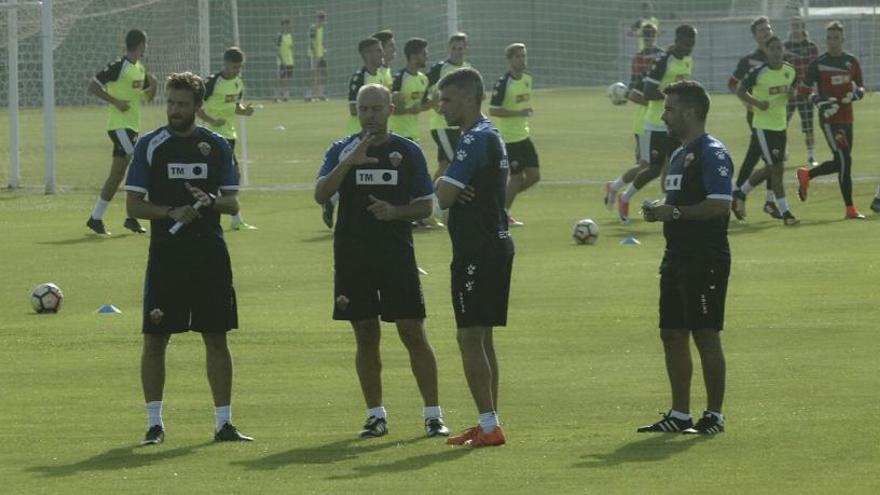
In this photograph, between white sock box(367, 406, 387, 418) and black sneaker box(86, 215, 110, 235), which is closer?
white sock box(367, 406, 387, 418)

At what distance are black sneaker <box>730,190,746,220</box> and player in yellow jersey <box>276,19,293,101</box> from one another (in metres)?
20.6

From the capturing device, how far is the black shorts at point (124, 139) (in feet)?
80.4

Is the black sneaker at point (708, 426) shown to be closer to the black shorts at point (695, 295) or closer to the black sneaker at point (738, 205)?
the black shorts at point (695, 295)

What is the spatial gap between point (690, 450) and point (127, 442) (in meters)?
3.28

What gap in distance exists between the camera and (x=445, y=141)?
24.5m

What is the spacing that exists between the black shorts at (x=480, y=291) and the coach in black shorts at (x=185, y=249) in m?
1.39

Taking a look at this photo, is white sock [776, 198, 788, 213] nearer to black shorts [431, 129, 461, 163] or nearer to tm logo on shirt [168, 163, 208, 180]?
black shorts [431, 129, 461, 163]

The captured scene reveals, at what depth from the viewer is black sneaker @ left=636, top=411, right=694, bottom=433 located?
34.8 feet

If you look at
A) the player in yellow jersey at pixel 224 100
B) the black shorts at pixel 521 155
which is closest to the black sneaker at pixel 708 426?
the black shorts at pixel 521 155

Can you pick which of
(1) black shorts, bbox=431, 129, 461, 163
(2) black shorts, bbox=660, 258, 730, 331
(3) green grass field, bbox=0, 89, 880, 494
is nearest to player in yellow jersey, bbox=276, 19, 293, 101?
(1) black shorts, bbox=431, 129, 461, 163

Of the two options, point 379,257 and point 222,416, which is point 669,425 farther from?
point 222,416

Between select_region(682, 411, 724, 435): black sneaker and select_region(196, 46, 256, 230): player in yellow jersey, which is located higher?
select_region(196, 46, 256, 230): player in yellow jersey

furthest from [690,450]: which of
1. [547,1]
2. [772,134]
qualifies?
[547,1]

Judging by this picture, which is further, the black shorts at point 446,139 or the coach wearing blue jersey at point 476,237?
the black shorts at point 446,139
